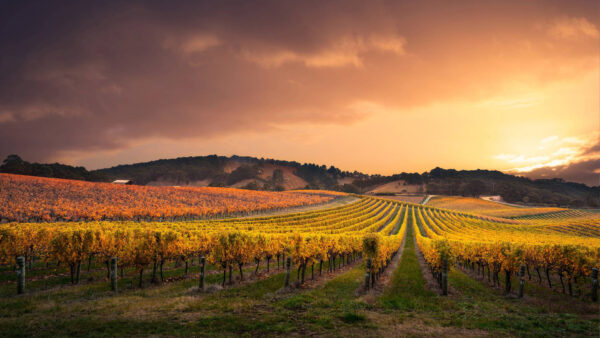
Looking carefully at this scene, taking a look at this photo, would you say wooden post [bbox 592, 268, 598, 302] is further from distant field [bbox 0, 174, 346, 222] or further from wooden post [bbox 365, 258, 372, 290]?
distant field [bbox 0, 174, 346, 222]

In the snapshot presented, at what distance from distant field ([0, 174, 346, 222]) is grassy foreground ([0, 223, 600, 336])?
66075 millimetres

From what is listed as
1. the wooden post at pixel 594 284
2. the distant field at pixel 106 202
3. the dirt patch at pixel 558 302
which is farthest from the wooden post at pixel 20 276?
the distant field at pixel 106 202

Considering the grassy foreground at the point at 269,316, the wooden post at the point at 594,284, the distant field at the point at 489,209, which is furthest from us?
the distant field at the point at 489,209

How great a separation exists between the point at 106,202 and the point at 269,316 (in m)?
106

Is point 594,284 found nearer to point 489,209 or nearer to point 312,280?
point 312,280

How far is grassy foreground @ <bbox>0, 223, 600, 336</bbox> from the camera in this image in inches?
569

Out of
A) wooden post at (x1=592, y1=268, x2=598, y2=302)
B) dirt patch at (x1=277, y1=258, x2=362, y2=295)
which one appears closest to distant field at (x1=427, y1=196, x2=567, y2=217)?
dirt patch at (x1=277, y1=258, x2=362, y2=295)

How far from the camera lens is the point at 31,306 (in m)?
18.3

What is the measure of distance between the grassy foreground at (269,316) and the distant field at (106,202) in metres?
66.1

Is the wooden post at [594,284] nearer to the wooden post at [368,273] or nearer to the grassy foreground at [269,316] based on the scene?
the grassy foreground at [269,316]

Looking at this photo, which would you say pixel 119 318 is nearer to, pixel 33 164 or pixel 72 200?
pixel 72 200

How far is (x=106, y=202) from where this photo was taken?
9894 centimetres

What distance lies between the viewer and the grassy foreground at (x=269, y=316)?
47.4 feet

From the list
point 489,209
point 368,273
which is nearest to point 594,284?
point 368,273
